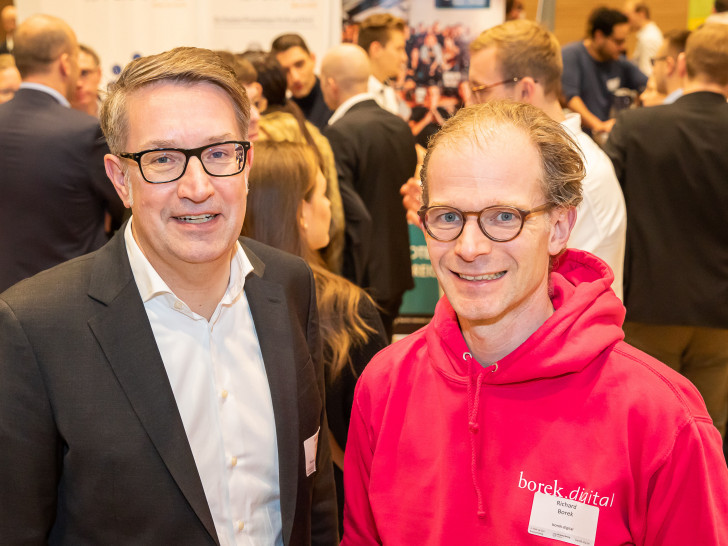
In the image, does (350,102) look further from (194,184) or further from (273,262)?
(194,184)

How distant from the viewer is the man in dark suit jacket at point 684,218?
11.0 feet

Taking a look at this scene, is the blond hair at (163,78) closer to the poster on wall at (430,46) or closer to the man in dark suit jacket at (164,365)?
the man in dark suit jacket at (164,365)

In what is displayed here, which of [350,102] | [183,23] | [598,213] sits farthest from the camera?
[183,23]

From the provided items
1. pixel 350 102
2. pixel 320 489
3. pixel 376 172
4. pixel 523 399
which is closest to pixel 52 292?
pixel 320 489

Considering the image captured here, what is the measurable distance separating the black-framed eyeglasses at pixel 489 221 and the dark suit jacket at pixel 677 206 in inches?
86.7

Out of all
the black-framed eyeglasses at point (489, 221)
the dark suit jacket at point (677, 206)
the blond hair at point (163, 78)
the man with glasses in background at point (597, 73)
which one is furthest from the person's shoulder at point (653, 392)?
the man with glasses in background at point (597, 73)

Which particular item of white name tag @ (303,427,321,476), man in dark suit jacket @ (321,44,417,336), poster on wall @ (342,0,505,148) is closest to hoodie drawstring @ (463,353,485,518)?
white name tag @ (303,427,321,476)

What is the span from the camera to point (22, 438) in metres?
1.38

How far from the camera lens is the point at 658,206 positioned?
134 inches

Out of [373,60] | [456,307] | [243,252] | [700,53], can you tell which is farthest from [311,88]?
[456,307]

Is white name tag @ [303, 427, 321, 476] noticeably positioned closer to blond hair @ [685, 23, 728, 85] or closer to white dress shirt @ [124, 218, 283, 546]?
white dress shirt @ [124, 218, 283, 546]

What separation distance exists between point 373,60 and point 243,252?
4395 millimetres

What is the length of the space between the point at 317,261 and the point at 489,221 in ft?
3.85

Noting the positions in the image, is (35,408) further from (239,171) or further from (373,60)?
(373,60)
